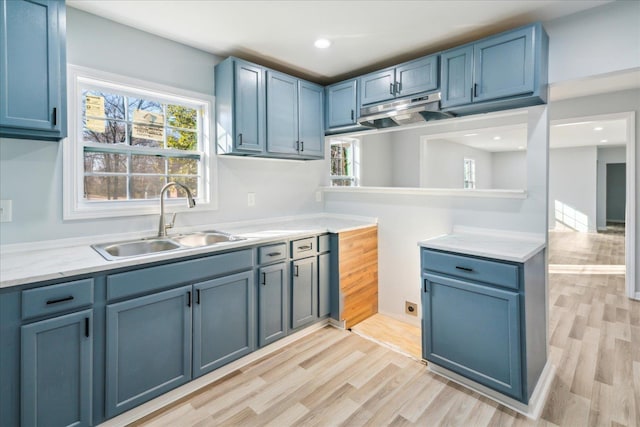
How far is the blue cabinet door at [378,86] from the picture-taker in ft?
9.18

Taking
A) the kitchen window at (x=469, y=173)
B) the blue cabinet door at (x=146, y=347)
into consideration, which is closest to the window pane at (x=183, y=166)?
the blue cabinet door at (x=146, y=347)

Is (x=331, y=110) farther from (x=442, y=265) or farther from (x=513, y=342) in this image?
(x=513, y=342)

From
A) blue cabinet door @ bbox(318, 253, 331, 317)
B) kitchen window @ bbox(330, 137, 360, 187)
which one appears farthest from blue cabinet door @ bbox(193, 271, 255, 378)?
kitchen window @ bbox(330, 137, 360, 187)

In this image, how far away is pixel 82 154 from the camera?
85.6 inches

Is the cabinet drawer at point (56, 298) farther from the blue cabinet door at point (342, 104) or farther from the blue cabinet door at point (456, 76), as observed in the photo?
the blue cabinet door at point (456, 76)

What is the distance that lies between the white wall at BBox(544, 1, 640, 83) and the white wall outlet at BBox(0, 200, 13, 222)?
3.43 meters

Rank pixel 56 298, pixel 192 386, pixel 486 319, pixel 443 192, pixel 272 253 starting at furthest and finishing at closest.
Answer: pixel 443 192 < pixel 272 253 < pixel 192 386 < pixel 486 319 < pixel 56 298

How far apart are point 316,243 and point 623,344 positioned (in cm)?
261

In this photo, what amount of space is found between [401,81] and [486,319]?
1.90m

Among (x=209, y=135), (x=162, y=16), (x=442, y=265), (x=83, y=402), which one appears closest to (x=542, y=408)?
(x=442, y=265)

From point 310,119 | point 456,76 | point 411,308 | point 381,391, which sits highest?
point 456,76

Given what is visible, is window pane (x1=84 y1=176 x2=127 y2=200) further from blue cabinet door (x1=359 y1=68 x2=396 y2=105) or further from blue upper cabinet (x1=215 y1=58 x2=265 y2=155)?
blue cabinet door (x1=359 y1=68 x2=396 y2=105)

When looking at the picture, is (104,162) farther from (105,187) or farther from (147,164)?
(147,164)

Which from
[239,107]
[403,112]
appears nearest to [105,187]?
[239,107]
